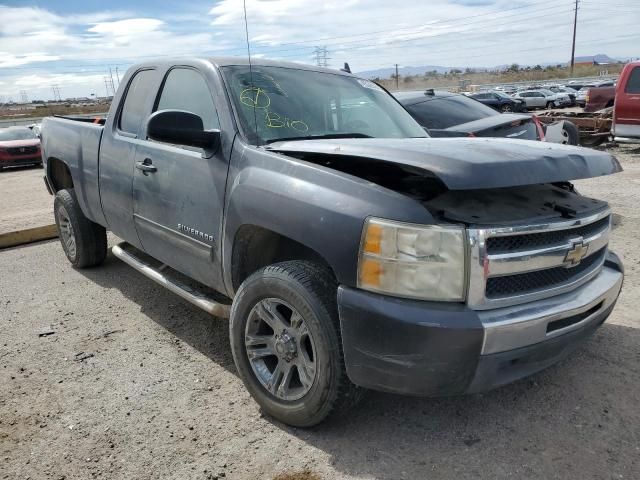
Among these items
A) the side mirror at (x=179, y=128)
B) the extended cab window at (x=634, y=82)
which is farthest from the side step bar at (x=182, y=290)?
the extended cab window at (x=634, y=82)

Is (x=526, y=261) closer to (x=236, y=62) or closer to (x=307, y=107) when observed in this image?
(x=307, y=107)

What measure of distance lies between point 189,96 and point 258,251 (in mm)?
1292

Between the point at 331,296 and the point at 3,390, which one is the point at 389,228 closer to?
the point at 331,296

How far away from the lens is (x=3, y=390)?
3270 mm

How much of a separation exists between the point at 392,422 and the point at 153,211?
2065mm

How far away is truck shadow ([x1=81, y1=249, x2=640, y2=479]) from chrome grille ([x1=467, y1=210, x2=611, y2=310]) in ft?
2.34

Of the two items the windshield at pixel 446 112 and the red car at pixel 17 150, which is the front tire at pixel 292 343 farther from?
the red car at pixel 17 150

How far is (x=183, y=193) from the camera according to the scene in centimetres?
338

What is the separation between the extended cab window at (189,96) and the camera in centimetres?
343

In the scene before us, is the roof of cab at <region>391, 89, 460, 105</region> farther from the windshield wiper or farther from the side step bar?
the side step bar

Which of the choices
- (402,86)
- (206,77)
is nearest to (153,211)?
(206,77)

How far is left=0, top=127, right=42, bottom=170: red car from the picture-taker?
17.0 metres

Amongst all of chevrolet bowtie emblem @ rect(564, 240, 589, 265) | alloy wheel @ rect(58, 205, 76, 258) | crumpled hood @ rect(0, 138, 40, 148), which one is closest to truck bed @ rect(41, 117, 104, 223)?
alloy wheel @ rect(58, 205, 76, 258)

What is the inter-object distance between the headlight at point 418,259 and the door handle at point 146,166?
6.39 feet
